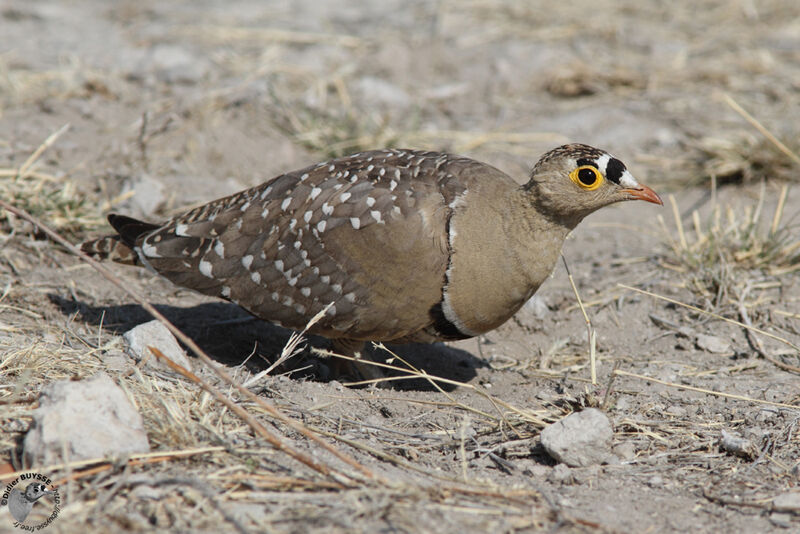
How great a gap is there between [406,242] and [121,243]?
168cm

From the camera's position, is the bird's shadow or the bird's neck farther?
the bird's shadow

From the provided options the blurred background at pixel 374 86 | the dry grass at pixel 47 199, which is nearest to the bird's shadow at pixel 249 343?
the dry grass at pixel 47 199

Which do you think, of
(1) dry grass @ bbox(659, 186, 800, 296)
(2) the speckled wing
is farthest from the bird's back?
(1) dry grass @ bbox(659, 186, 800, 296)

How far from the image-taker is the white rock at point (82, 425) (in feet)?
9.43

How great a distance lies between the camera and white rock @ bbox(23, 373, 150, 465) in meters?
2.87

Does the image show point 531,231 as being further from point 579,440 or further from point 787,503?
point 787,503

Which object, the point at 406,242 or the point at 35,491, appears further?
the point at 406,242

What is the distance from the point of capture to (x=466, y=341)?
16.8ft

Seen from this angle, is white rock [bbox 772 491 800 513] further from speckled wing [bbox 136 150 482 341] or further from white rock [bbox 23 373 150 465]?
white rock [bbox 23 373 150 465]

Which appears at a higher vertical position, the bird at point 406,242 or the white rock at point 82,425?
the bird at point 406,242

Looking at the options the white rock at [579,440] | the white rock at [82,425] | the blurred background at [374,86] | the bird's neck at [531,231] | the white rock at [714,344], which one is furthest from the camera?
the blurred background at [374,86]

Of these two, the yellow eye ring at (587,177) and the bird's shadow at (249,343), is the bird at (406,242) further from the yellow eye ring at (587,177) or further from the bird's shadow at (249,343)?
the bird's shadow at (249,343)

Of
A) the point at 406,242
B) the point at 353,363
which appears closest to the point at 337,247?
the point at 406,242

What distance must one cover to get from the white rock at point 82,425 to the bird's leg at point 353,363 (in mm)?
1422
